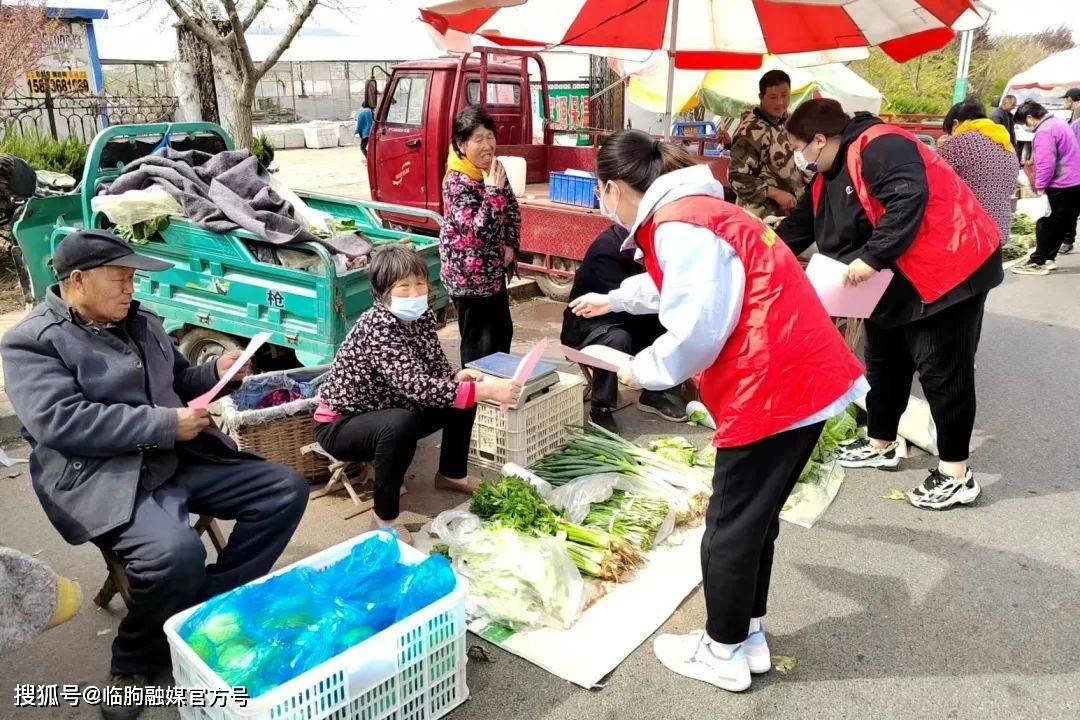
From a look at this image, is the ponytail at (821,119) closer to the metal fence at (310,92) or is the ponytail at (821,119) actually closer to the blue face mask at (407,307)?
the blue face mask at (407,307)

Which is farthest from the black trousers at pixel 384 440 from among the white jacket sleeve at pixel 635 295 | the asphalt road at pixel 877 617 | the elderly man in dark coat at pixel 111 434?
the white jacket sleeve at pixel 635 295

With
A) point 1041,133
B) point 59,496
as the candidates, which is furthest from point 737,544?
point 1041,133

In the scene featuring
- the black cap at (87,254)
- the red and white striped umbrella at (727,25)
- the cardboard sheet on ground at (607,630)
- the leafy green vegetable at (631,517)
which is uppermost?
the red and white striped umbrella at (727,25)

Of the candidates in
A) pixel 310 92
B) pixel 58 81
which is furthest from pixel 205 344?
pixel 310 92

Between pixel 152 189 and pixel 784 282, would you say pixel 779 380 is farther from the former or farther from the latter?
pixel 152 189

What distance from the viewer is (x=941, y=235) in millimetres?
3447

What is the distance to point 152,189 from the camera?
15.8 feet

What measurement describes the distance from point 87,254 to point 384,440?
52.5 inches

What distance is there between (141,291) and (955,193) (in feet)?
15.3

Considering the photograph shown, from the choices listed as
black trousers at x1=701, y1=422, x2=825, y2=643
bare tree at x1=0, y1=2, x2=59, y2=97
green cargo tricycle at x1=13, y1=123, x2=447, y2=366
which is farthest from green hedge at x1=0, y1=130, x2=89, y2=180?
black trousers at x1=701, y1=422, x2=825, y2=643

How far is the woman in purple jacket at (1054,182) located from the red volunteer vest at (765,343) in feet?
26.3

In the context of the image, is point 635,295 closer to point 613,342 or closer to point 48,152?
point 613,342

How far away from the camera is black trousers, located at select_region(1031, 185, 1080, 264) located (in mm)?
8695

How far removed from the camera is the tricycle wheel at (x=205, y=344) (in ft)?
16.2
